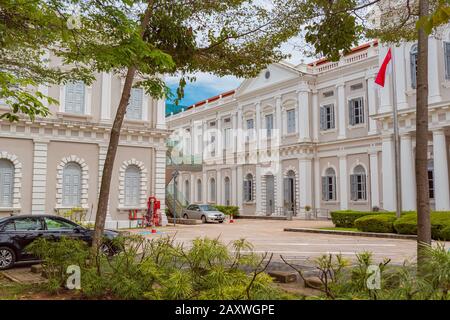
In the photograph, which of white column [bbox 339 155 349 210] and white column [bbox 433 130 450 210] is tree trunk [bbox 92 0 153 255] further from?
white column [bbox 339 155 349 210]

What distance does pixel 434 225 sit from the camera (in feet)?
55.5

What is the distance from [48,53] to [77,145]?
4.75 meters

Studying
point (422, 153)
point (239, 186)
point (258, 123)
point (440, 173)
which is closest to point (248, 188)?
point (239, 186)

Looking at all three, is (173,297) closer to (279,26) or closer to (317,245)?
(279,26)

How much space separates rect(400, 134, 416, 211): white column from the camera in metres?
23.1

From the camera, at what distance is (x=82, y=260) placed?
7438mm

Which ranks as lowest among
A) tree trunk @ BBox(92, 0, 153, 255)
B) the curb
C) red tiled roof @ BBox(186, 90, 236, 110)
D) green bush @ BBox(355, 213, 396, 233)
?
the curb

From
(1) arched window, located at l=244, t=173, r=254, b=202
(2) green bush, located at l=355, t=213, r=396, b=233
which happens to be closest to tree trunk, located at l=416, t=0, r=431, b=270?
(2) green bush, located at l=355, t=213, r=396, b=233

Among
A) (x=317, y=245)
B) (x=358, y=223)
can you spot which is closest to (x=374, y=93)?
(x=358, y=223)

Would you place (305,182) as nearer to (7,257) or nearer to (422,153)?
(7,257)

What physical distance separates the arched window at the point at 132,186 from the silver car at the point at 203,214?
25.7 feet

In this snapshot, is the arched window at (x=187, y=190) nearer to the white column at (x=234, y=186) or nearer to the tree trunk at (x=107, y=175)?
the white column at (x=234, y=186)

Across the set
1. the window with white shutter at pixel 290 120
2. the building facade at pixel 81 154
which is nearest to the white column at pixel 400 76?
the window with white shutter at pixel 290 120

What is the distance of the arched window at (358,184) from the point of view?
98.9ft
